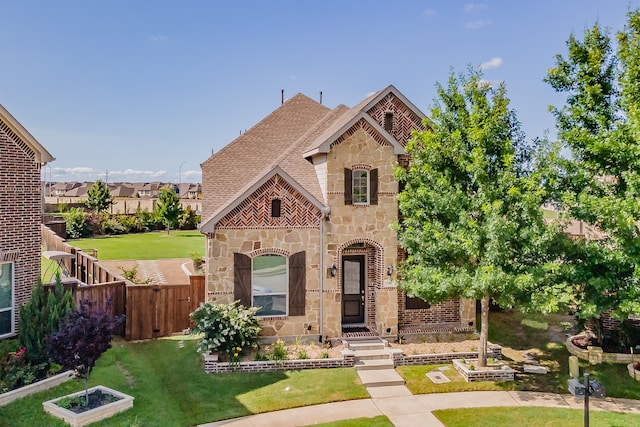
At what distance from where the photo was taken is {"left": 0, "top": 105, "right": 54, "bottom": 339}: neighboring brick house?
1205 cm

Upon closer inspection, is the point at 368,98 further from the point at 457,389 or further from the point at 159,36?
the point at 457,389

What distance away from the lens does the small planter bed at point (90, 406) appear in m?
9.35

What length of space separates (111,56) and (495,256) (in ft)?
55.5

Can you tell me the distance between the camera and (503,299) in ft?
37.8

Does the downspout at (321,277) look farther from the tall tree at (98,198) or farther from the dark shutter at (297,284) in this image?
the tall tree at (98,198)

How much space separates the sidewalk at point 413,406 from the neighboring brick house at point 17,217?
668cm

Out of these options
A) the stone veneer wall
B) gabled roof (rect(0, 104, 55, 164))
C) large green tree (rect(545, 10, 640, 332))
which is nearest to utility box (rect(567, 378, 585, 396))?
large green tree (rect(545, 10, 640, 332))

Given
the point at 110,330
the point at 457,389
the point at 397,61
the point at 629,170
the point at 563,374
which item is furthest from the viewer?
the point at 397,61

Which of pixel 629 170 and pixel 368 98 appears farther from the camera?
pixel 368 98

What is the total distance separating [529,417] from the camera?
10.3 m

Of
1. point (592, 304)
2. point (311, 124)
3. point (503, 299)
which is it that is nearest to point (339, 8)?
point (311, 124)

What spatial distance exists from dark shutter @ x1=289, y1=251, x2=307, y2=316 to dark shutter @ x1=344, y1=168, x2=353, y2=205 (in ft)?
7.35

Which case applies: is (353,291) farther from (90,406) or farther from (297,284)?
(90,406)

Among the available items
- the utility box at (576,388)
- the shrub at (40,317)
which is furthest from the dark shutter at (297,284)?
the utility box at (576,388)
